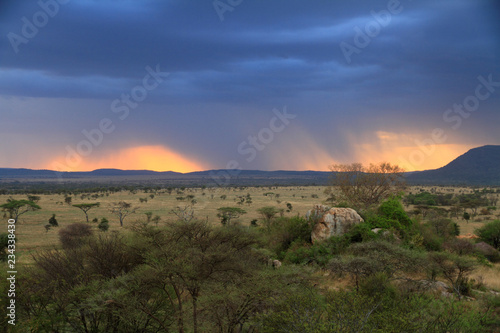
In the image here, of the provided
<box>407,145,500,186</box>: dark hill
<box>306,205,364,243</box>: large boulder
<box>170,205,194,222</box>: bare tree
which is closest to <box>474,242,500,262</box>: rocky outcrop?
<box>306,205,364,243</box>: large boulder

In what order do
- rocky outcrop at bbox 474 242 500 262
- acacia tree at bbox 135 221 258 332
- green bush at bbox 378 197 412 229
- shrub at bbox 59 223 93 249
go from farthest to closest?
shrub at bbox 59 223 93 249, rocky outcrop at bbox 474 242 500 262, green bush at bbox 378 197 412 229, acacia tree at bbox 135 221 258 332

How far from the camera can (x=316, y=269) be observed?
24.8 metres

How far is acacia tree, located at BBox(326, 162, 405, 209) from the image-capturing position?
4334 centimetres

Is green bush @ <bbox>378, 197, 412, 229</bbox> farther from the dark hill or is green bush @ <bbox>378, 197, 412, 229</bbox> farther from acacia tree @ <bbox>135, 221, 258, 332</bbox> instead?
the dark hill

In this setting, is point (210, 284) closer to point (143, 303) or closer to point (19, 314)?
point (143, 303)

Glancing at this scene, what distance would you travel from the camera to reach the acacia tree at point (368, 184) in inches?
Result: 1706

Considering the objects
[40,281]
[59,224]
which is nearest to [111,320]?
[40,281]

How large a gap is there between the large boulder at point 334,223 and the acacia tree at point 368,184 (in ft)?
46.9

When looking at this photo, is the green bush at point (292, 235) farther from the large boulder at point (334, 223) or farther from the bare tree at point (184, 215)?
the bare tree at point (184, 215)

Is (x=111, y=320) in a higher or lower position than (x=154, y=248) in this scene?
lower

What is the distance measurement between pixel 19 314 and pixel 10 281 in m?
1.57

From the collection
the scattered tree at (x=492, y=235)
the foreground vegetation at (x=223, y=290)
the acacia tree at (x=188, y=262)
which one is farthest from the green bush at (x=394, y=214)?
the acacia tree at (x=188, y=262)

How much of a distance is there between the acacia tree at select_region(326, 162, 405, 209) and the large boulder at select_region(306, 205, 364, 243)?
14281 millimetres

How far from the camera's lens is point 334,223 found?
28.1 m
